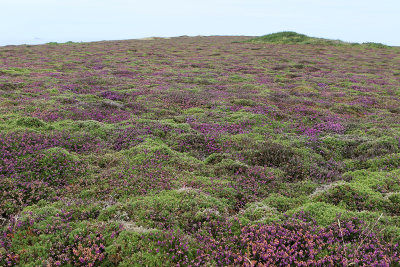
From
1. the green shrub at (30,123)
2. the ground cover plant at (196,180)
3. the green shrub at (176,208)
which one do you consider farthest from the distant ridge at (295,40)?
the green shrub at (176,208)

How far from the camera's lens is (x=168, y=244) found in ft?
19.8

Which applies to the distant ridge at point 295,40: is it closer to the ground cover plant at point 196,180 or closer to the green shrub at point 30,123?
the ground cover plant at point 196,180

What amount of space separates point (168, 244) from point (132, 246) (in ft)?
2.50

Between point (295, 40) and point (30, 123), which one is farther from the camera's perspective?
point (295, 40)

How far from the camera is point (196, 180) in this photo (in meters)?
9.20

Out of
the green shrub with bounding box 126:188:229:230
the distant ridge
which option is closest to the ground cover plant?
the green shrub with bounding box 126:188:229:230

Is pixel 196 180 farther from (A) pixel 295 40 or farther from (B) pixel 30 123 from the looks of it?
(A) pixel 295 40

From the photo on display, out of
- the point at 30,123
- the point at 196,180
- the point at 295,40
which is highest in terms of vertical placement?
the point at 295,40

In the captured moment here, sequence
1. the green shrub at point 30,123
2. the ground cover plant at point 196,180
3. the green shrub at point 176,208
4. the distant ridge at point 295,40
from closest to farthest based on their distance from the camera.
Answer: the ground cover plant at point 196,180
the green shrub at point 176,208
the green shrub at point 30,123
the distant ridge at point 295,40

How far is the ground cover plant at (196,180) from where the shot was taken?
Answer: 5.95 metres

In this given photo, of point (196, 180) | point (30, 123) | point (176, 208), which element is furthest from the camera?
point (30, 123)

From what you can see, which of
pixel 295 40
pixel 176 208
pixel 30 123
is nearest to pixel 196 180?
pixel 176 208

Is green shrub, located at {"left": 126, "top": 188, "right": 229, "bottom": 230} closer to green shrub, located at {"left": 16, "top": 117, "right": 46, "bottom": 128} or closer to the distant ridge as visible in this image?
green shrub, located at {"left": 16, "top": 117, "right": 46, "bottom": 128}

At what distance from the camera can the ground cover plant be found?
5953mm
